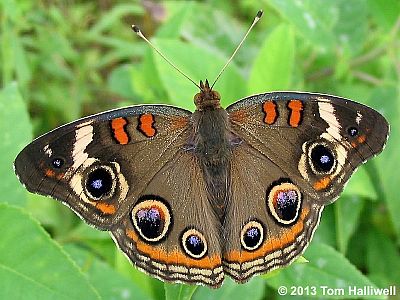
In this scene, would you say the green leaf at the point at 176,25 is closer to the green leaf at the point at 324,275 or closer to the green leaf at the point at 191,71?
the green leaf at the point at 191,71

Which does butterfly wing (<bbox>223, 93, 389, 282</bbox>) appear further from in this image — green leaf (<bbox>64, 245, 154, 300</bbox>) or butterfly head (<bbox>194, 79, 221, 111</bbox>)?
green leaf (<bbox>64, 245, 154, 300</bbox>)

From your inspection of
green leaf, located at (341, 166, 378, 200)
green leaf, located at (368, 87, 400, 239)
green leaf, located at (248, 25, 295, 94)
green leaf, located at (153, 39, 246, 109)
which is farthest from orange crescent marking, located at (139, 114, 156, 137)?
green leaf, located at (368, 87, 400, 239)

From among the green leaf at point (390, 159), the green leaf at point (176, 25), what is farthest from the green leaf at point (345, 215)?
the green leaf at point (176, 25)

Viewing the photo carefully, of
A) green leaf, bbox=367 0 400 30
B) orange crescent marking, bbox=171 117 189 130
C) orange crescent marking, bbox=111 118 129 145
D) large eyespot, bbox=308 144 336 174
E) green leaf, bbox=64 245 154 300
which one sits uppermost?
green leaf, bbox=367 0 400 30

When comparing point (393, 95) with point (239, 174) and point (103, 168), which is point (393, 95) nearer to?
point (239, 174)

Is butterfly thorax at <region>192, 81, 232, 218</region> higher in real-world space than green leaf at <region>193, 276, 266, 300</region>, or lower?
higher

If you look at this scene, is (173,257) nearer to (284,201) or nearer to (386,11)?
(284,201)

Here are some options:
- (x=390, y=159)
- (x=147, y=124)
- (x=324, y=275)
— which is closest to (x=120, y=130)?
(x=147, y=124)
